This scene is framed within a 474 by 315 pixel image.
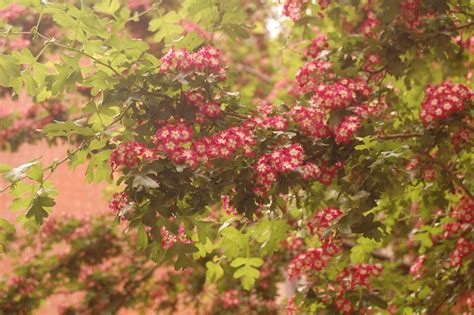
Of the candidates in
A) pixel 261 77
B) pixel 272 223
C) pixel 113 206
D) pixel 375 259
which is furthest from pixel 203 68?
pixel 261 77

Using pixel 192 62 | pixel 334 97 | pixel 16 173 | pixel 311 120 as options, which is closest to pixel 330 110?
pixel 334 97

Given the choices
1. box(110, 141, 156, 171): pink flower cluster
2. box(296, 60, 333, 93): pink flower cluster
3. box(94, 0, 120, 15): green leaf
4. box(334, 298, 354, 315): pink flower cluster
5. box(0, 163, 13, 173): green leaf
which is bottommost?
box(334, 298, 354, 315): pink flower cluster

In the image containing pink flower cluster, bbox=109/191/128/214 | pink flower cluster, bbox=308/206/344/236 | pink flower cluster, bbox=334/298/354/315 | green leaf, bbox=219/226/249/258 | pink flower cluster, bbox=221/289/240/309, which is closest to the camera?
pink flower cluster, bbox=109/191/128/214

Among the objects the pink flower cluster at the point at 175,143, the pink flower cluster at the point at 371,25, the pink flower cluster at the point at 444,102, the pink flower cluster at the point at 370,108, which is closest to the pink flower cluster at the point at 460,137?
the pink flower cluster at the point at 444,102

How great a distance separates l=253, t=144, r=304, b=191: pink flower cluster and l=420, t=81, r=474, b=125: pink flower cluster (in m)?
0.87

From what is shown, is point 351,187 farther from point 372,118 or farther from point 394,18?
point 394,18

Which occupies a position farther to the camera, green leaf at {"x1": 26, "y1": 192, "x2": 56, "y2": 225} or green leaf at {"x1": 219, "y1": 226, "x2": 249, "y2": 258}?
green leaf at {"x1": 219, "y1": 226, "x2": 249, "y2": 258}

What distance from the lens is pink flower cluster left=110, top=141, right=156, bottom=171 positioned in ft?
9.25

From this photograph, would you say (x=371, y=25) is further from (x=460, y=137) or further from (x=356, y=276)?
(x=356, y=276)

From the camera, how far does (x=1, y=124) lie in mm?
6434

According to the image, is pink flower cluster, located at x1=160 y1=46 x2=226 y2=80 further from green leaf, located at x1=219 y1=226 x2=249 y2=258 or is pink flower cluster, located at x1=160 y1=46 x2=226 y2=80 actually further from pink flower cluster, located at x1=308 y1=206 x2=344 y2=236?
green leaf, located at x1=219 y1=226 x2=249 y2=258

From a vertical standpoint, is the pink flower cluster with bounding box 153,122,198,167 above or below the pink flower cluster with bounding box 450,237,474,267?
below

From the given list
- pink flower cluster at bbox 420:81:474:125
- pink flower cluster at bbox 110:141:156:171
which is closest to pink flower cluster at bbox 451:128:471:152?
pink flower cluster at bbox 420:81:474:125

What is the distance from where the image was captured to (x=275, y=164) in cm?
286
